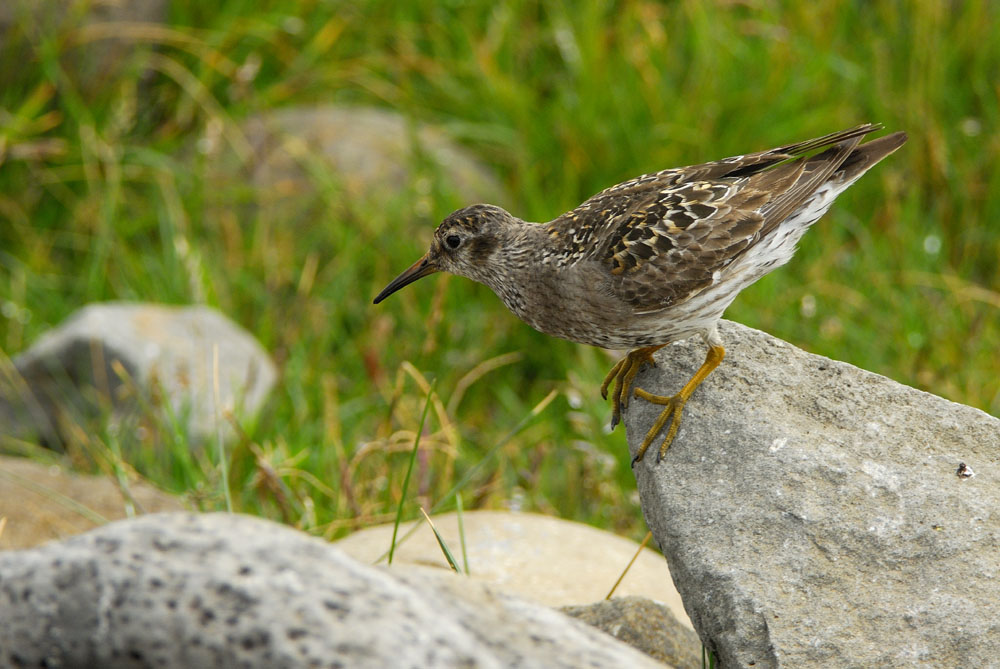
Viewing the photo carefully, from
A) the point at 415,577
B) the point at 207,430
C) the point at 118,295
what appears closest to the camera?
the point at 415,577

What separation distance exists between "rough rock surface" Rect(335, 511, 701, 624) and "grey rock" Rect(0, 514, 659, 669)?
224cm

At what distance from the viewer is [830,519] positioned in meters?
4.26

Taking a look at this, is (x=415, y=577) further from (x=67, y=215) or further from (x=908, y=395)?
(x=67, y=215)

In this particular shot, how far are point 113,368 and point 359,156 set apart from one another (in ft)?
9.82

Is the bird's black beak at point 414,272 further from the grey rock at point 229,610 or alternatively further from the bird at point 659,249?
the grey rock at point 229,610

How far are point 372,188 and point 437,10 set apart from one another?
204 cm

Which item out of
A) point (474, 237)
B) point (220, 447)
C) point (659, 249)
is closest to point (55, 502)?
point (220, 447)

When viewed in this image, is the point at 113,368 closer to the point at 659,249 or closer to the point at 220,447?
the point at 220,447

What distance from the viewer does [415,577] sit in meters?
3.27

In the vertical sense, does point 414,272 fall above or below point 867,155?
below

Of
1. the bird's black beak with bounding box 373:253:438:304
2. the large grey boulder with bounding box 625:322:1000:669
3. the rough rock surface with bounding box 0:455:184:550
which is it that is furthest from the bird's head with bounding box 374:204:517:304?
the rough rock surface with bounding box 0:455:184:550

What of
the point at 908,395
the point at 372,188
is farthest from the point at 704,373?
the point at 372,188

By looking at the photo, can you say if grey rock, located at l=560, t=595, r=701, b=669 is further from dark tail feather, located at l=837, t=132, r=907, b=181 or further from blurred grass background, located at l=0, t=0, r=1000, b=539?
blurred grass background, located at l=0, t=0, r=1000, b=539

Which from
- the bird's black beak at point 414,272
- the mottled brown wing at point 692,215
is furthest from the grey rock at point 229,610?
the bird's black beak at point 414,272
